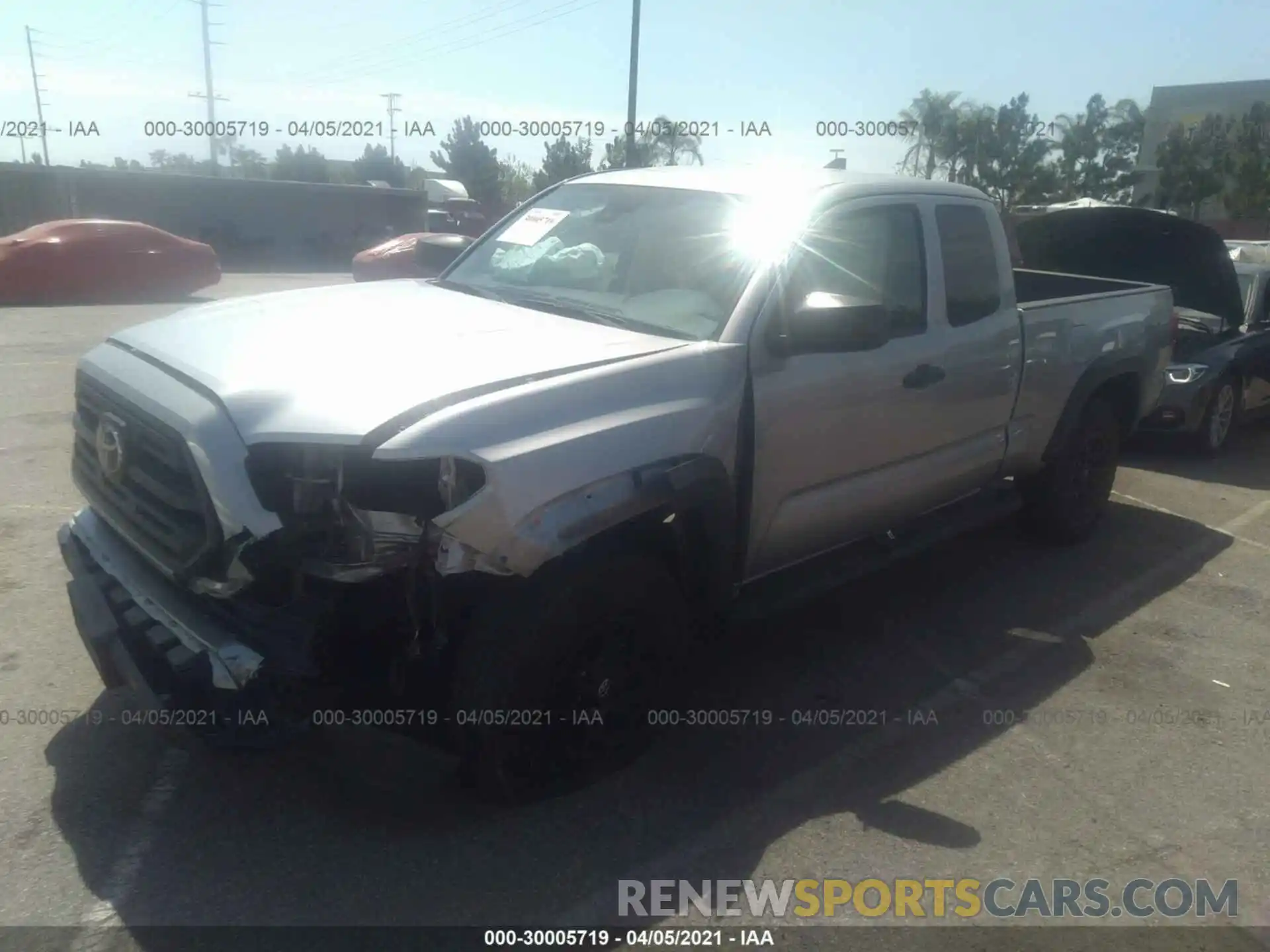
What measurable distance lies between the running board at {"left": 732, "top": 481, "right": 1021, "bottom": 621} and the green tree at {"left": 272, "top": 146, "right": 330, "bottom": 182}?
4259 cm

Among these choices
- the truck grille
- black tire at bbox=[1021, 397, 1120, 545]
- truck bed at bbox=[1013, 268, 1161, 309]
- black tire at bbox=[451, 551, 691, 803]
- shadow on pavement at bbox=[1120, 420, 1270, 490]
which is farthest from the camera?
shadow on pavement at bbox=[1120, 420, 1270, 490]

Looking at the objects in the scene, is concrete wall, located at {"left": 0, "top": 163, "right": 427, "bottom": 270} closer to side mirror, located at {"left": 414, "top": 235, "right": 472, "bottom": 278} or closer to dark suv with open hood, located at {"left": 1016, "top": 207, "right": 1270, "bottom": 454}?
dark suv with open hood, located at {"left": 1016, "top": 207, "right": 1270, "bottom": 454}

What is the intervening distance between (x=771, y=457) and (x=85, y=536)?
7.54 ft

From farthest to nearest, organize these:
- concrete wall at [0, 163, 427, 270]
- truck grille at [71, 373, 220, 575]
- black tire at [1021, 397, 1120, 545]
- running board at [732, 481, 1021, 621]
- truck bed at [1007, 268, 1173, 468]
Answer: concrete wall at [0, 163, 427, 270] → black tire at [1021, 397, 1120, 545] → truck bed at [1007, 268, 1173, 468] → running board at [732, 481, 1021, 621] → truck grille at [71, 373, 220, 575]

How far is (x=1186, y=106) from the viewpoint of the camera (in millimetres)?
51094

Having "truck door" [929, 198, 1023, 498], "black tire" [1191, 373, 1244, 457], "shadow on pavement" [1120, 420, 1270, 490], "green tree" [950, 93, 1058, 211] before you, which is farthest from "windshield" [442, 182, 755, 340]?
"green tree" [950, 93, 1058, 211]

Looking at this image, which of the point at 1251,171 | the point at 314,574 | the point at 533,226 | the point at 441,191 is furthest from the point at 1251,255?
the point at 441,191

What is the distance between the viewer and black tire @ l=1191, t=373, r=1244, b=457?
28.4ft

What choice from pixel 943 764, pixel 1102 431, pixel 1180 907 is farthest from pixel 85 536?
pixel 1102 431

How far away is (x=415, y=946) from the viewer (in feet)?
9.27

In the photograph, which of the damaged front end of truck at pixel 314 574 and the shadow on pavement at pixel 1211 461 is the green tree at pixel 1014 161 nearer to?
the shadow on pavement at pixel 1211 461

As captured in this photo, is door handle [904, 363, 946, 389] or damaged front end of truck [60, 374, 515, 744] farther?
door handle [904, 363, 946, 389]

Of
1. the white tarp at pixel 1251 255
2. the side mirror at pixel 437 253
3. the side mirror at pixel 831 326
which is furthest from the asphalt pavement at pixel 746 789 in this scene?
the white tarp at pixel 1251 255

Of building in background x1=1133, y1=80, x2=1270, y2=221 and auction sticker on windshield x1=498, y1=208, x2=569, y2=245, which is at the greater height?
building in background x1=1133, y1=80, x2=1270, y2=221
